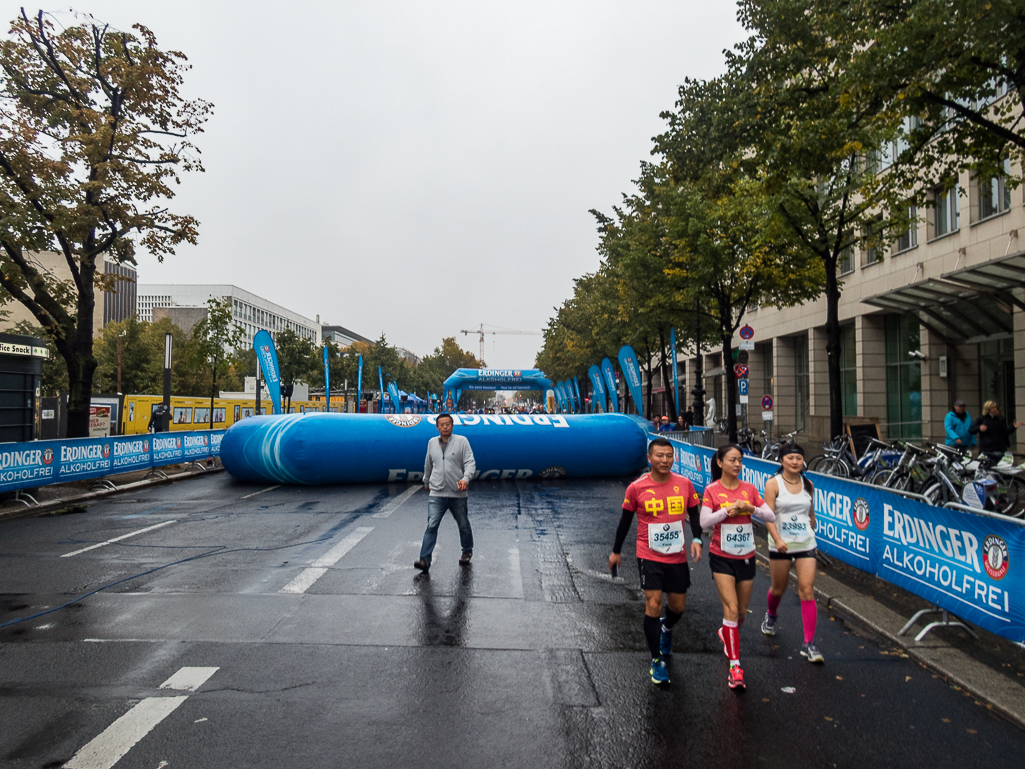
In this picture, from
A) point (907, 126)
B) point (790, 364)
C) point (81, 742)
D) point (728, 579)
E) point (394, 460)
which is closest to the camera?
point (81, 742)

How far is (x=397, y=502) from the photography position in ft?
43.1

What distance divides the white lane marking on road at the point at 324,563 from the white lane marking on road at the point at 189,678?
2024 millimetres

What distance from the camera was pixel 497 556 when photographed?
27.6 feet

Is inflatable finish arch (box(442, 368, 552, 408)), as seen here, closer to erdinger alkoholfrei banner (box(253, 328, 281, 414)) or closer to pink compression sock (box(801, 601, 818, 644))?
erdinger alkoholfrei banner (box(253, 328, 281, 414))

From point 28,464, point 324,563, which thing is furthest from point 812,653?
point 28,464

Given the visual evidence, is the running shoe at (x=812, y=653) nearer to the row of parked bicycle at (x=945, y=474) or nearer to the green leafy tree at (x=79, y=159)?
the row of parked bicycle at (x=945, y=474)

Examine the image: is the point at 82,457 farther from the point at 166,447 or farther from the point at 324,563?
the point at 324,563

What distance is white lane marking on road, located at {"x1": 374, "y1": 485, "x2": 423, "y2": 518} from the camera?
1168 cm

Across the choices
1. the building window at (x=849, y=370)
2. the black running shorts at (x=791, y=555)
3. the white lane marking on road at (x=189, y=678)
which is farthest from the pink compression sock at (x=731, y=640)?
the building window at (x=849, y=370)

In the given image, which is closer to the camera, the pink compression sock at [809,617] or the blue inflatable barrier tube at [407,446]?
the pink compression sock at [809,617]

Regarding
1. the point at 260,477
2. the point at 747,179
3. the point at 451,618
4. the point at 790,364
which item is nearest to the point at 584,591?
the point at 451,618

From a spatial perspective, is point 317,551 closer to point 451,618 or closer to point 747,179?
point 451,618

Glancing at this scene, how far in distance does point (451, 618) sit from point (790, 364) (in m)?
31.3

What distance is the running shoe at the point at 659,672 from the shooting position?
450 centimetres
